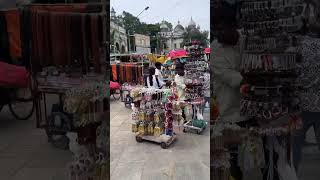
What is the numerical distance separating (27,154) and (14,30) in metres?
0.90

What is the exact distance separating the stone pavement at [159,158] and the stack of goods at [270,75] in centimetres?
128

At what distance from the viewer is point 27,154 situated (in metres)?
2.65

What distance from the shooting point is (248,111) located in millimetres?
2541

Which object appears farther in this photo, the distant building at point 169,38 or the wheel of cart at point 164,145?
the distant building at point 169,38

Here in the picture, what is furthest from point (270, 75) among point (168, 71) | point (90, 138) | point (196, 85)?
point (168, 71)

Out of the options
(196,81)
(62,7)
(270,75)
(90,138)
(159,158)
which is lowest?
(159,158)

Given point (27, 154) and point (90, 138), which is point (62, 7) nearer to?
point (90, 138)

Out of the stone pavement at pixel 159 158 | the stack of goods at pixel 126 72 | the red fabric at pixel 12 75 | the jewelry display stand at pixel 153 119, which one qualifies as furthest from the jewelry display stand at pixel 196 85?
the red fabric at pixel 12 75

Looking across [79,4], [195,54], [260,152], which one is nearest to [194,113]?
[195,54]

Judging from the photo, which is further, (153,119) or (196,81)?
(196,81)

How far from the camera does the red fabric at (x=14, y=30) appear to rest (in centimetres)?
249

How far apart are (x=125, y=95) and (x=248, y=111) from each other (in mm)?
6253

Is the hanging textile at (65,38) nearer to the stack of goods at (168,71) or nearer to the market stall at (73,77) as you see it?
the market stall at (73,77)

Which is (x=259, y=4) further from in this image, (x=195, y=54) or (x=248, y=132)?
(x=195, y=54)
